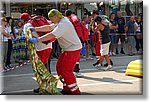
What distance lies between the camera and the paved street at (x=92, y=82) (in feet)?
21.0

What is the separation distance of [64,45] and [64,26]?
439 millimetres

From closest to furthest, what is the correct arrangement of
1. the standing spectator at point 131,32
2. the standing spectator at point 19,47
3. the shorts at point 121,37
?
the standing spectator at point 19,47
the standing spectator at point 131,32
the shorts at point 121,37

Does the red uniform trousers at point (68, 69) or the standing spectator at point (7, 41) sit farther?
the standing spectator at point (7, 41)

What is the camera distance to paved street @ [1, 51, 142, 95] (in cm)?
641

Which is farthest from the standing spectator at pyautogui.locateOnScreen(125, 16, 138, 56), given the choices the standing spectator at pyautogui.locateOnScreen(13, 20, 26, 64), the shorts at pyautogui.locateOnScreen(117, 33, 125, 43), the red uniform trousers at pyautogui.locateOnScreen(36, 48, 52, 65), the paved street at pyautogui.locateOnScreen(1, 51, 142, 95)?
the red uniform trousers at pyautogui.locateOnScreen(36, 48, 52, 65)

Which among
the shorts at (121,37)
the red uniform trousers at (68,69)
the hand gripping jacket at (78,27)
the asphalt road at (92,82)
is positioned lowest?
the asphalt road at (92,82)

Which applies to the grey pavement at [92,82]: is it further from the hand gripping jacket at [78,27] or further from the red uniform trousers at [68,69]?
the hand gripping jacket at [78,27]

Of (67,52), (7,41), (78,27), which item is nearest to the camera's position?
(67,52)

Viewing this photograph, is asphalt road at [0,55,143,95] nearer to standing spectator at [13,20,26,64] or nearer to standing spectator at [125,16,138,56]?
standing spectator at [13,20,26,64]

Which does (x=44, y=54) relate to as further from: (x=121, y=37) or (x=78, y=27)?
(x=121, y=37)

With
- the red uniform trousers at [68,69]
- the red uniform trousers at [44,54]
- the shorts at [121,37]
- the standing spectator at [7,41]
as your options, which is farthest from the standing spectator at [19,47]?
the red uniform trousers at [68,69]

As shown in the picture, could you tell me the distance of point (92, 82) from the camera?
723cm

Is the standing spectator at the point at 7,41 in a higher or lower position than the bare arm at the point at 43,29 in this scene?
lower

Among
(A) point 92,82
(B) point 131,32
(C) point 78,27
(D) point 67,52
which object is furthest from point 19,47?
(D) point 67,52
